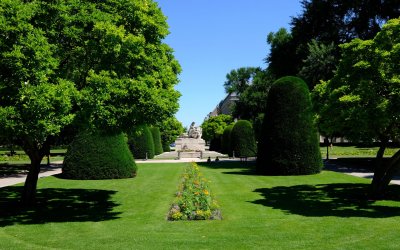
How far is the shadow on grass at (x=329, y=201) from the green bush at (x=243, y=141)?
22.8m

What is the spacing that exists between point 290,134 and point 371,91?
34.7 feet

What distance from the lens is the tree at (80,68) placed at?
10.3m

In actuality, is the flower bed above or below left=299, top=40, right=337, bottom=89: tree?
below

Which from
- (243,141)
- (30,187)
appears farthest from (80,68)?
(243,141)

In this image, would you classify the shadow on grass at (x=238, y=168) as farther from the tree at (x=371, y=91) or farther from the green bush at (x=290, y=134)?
the tree at (x=371, y=91)

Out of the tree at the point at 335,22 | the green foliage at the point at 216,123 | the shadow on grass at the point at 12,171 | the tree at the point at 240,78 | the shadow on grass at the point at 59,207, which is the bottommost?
the shadow on grass at the point at 59,207

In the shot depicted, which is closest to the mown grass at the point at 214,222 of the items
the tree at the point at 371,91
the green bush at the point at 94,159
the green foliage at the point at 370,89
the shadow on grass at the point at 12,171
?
the tree at the point at 371,91

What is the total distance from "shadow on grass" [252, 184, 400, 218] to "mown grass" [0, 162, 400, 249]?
0.10 ft

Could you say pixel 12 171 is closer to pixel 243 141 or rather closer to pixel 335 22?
pixel 243 141

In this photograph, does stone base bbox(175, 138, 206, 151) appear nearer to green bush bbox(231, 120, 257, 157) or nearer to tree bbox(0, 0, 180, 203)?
green bush bbox(231, 120, 257, 157)

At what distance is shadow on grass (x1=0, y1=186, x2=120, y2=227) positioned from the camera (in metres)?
12.5

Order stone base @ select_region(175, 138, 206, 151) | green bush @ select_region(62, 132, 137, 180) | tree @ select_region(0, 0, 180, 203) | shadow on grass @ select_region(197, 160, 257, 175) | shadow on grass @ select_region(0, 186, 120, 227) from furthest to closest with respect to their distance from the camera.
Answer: stone base @ select_region(175, 138, 206, 151) < shadow on grass @ select_region(197, 160, 257, 175) < green bush @ select_region(62, 132, 137, 180) < shadow on grass @ select_region(0, 186, 120, 227) < tree @ select_region(0, 0, 180, 203)

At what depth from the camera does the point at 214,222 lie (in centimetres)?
1161

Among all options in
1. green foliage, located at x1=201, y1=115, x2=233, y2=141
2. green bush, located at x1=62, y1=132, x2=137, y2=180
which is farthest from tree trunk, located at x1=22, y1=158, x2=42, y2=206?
green foliage, located at x1=201, y1=115, x2=233, y2=141
